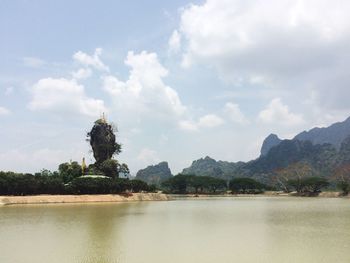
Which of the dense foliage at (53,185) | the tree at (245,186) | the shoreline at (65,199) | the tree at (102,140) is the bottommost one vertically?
the shoreline at (65,199)

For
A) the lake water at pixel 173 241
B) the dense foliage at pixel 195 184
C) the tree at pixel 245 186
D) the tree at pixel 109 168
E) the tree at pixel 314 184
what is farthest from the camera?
the tree at pixel 245 186

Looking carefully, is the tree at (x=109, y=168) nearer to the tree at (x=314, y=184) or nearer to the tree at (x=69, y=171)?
the tree at (x=69, y=171)

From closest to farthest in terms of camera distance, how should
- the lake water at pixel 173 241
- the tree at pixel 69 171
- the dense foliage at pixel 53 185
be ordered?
the lake water at pixel 173 241
the dense foliage at pixel 53 185
the tree at pixel 69 171

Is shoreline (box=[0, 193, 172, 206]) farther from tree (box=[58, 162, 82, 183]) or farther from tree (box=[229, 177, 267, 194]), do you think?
tree (box=[229, 177, 267, 194])

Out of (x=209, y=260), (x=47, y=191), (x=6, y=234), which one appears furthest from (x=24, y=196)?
(x=209, y=260)

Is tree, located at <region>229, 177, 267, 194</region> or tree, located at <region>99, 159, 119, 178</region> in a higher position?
tree, located at <region>99, 159, 119, 178</region>

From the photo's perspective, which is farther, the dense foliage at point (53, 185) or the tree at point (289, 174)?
the tree at point (289, 174)

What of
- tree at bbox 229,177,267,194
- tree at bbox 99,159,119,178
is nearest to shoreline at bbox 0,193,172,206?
tree at bbox 99,159,119,178

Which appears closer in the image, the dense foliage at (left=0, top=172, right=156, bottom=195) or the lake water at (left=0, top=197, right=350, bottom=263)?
the lake water at (left=0, top=197, right=350, bottom=263)

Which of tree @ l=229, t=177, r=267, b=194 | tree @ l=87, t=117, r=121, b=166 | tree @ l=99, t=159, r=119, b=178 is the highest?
tree @ l=87, t=117, r=121, b=166

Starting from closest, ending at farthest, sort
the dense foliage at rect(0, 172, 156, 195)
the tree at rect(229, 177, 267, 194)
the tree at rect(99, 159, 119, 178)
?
the dense foliage at rect(0, 172, 156, 195)
the tree at rect(99, 159, 119, 178)
the tree at rect(229, 177, 267, 194)

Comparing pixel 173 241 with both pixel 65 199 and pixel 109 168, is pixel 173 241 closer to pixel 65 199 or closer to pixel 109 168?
pixel 65 199

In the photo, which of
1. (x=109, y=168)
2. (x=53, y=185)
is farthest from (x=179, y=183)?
(x=53, y=185)

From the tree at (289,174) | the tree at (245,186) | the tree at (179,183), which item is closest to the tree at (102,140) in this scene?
the tree at (179,183)
